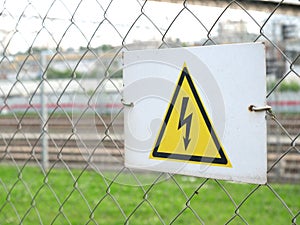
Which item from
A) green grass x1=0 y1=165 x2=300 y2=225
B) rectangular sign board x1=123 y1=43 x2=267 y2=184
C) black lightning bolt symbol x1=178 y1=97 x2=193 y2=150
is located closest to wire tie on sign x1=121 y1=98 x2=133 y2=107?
rectangular sign board x1=123 y1=43 x2=267 y2=184

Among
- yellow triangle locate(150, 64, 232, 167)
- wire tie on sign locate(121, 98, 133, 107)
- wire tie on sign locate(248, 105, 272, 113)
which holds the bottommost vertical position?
wire tie on sign locate(248, 105, 272, 113)

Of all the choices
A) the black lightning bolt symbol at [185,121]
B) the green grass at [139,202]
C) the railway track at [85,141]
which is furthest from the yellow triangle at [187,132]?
the green grass at [139,202]

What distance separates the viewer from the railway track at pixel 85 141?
1.24 meters

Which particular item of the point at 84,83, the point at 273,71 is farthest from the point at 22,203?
the point at 84,83

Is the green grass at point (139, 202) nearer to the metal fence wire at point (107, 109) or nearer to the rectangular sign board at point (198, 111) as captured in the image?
the metal fence wire at point (107, 109)

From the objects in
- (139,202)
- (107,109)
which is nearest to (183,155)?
(107,109)

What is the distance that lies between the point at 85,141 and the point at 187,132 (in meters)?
0.63

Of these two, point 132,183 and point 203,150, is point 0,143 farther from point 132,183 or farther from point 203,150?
point 203,150

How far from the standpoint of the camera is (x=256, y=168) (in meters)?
0.81

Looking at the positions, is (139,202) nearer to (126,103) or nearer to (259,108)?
(126,103)

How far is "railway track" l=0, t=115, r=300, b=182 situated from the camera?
48.7 inches

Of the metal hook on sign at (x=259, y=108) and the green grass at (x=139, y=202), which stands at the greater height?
the green grass at (x=139, y=202)

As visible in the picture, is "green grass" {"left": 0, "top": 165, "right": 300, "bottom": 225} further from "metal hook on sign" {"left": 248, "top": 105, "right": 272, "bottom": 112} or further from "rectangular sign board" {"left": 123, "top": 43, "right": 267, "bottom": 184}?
"metal hook on sign" {"left": 248, "top": 105, "right": 272, "bottom": 112}

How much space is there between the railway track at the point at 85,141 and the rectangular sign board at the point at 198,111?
2.7 inches
